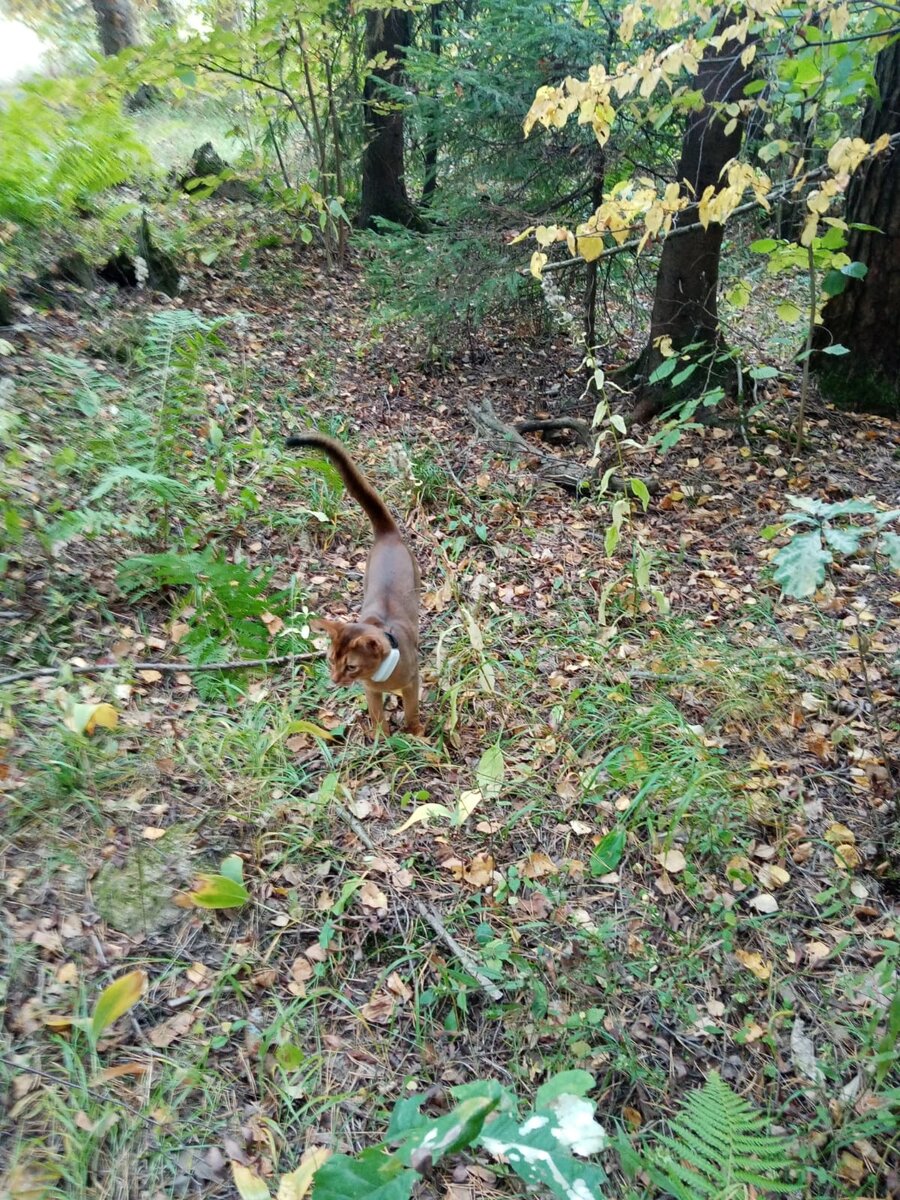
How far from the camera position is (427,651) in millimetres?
3732

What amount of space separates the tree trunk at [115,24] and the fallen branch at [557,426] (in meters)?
8.86

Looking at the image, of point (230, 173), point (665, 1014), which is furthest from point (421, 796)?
point (230, 173)

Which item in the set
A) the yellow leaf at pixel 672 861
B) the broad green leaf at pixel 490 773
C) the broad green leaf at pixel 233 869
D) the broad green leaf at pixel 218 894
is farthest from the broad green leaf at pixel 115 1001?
the yellow leaf at pixel 672 861

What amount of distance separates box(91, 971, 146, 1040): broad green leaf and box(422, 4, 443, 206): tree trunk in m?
5.79

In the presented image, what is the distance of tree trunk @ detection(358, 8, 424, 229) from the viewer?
750 cm

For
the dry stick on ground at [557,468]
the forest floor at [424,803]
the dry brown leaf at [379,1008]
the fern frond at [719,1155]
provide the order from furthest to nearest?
the dry stick on ground at [557,468] → the dry brown leaf at [379,1008] → the forest floor at [424,803] → the fern frond at [719,1155]

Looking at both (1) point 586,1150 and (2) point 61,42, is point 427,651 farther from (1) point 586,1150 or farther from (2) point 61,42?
(2) point 61,42

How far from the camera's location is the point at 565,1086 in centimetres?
183

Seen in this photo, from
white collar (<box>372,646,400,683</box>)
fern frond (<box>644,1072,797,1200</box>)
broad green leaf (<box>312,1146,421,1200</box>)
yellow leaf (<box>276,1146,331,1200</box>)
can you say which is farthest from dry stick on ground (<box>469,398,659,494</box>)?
broad green leaf (<box>312,1146,421,1200</box>)

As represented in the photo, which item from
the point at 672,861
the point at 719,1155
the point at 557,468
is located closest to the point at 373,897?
the point at 672,861

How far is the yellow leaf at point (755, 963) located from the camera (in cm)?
238

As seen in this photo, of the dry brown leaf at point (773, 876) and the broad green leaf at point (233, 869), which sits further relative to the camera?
the dry brown leaf at point (773, 876)

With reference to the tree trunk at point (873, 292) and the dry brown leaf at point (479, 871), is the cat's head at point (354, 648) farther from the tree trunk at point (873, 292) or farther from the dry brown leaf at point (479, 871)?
the tree trunk at point (873, 292)

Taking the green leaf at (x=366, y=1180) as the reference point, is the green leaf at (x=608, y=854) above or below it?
below
